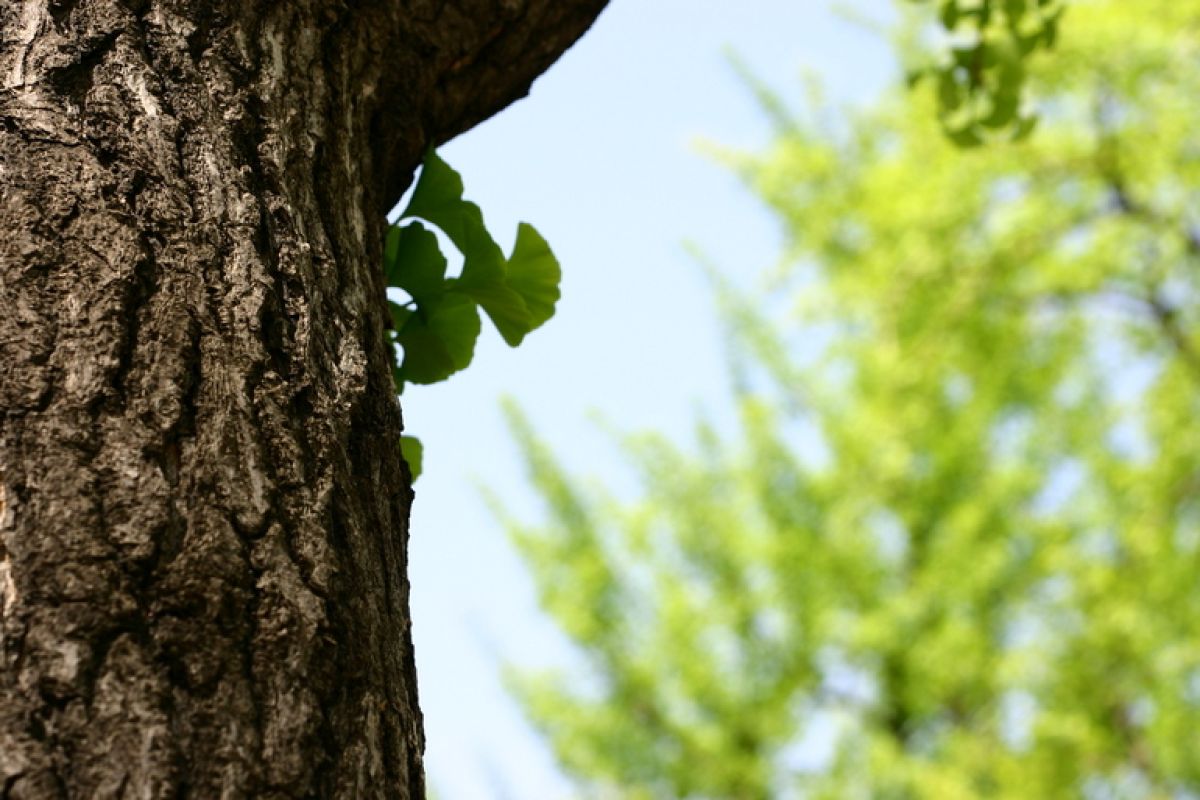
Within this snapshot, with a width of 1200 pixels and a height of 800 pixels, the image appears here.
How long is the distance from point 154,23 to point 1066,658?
24.3 ft

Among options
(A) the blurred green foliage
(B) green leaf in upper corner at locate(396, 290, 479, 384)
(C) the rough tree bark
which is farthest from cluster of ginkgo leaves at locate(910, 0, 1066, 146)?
(A) the blurred green foliage

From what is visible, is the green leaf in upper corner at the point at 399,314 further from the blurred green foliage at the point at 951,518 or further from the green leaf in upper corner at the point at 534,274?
the blurred green foliage at the point at 951,518

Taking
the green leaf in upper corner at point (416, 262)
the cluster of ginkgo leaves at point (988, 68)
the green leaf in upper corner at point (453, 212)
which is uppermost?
the cluster of ginkgo leaves at point (988, 68)

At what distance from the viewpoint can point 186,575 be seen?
→ 2.26 feet

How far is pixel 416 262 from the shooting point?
109 centimetres

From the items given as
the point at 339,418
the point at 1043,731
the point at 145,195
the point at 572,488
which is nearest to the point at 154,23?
the point at 145,195

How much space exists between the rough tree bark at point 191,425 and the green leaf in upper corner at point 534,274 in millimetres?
233

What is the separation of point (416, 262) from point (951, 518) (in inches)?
287

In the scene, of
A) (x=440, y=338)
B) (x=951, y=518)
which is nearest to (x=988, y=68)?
(x=440, y=338)

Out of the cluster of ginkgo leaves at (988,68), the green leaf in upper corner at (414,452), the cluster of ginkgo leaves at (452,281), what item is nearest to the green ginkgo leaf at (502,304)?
the cluster of ginkgo leaves at (452,281)

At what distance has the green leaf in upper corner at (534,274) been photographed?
117 cm

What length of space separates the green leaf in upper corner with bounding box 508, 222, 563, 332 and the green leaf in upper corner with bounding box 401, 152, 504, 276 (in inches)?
2.2

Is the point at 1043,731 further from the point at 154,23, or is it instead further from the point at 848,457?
the point at 154,23

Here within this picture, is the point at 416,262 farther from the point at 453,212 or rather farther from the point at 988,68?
the point at 988,68
